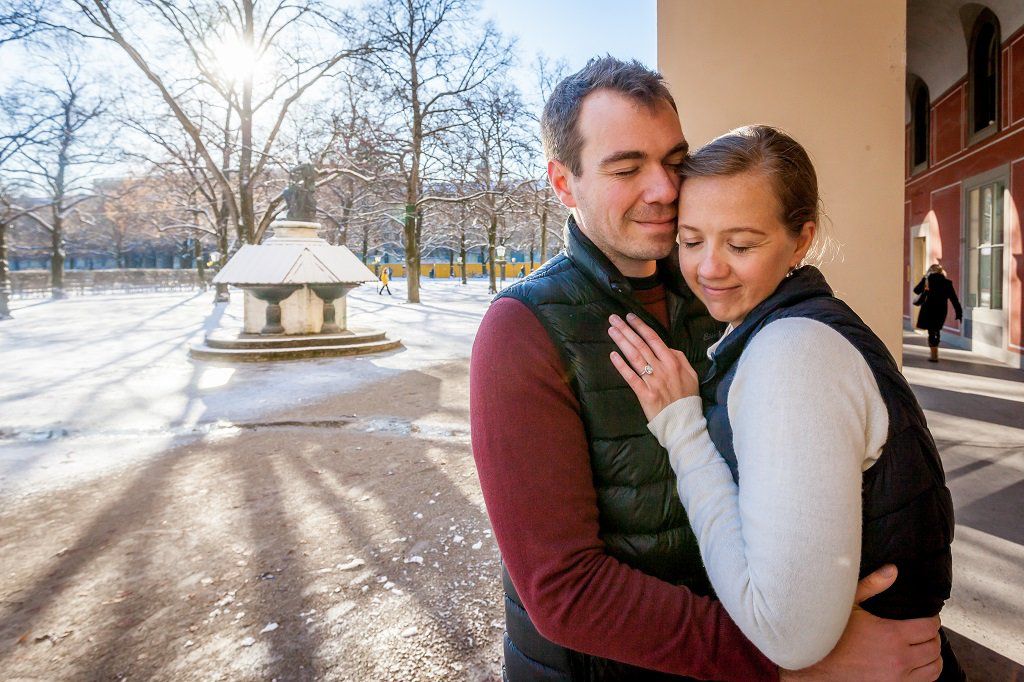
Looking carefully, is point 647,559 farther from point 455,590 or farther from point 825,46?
point 825,46

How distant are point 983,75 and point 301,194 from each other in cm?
1499

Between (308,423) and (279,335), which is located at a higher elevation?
(279,335)

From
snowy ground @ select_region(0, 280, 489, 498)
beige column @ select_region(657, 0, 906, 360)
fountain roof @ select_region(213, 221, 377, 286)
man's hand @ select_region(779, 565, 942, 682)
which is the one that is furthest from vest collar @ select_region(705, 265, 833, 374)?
fountain roof @ select_region(213, 221, 377, 286)

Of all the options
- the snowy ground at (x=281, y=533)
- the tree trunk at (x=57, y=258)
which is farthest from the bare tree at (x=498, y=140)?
the tree trunk at (x=57, y=258)

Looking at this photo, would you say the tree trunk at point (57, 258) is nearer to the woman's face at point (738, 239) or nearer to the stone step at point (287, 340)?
the stone step at point (287, 340)

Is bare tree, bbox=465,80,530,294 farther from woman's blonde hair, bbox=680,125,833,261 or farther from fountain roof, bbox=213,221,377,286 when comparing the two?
woman's blonde hair, bbox=680,125,833,261

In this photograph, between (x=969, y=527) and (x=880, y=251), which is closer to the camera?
(x=880, y=251)

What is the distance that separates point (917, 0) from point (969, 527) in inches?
538

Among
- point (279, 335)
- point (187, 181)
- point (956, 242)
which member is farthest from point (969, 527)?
point (187, 181)

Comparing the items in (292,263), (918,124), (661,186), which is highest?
(918,124)

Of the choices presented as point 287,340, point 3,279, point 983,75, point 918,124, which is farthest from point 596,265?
point 3,279

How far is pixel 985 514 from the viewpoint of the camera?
4.21m

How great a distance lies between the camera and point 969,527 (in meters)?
4.00

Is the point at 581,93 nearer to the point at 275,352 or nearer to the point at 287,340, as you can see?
the point at 275,352
